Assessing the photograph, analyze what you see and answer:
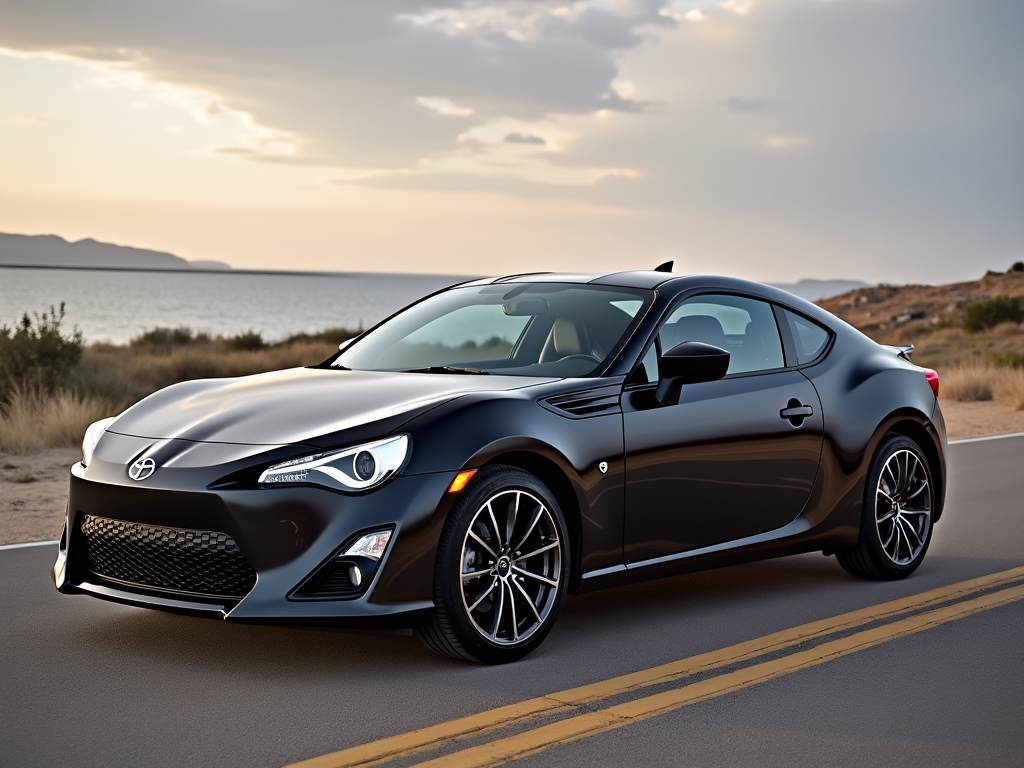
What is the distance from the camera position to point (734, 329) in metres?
7.17

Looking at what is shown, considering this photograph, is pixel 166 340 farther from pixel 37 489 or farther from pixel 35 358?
pixel 37 489

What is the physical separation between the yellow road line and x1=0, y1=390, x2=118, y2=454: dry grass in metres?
10.5

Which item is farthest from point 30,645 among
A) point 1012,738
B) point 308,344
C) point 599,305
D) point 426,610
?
point 308,344

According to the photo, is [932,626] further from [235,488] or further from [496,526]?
[235,488]

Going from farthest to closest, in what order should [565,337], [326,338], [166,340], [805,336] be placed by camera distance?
[326,338]
[166,340]
[805,336]
[565,337]

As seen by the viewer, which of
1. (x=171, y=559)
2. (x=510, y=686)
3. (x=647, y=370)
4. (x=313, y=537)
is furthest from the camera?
(x=647, y=370)

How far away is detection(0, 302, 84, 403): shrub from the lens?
701 inches

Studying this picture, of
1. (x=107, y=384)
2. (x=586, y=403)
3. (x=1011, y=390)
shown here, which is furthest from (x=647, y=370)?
(x=1011, y=390)

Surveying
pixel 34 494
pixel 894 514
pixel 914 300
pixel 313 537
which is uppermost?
pixel 914 300

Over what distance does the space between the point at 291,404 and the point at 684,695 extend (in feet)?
7.05

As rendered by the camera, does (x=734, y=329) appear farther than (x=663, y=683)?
Yes

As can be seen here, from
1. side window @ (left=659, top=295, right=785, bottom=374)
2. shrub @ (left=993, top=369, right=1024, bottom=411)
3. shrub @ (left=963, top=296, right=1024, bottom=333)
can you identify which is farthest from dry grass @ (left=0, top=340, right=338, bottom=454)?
shrub @ (left=963, top=296, right=1024, bottom=333)

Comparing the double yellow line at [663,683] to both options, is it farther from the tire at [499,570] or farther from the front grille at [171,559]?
the front grille at [171,559]

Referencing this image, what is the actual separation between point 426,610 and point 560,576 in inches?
28.4
